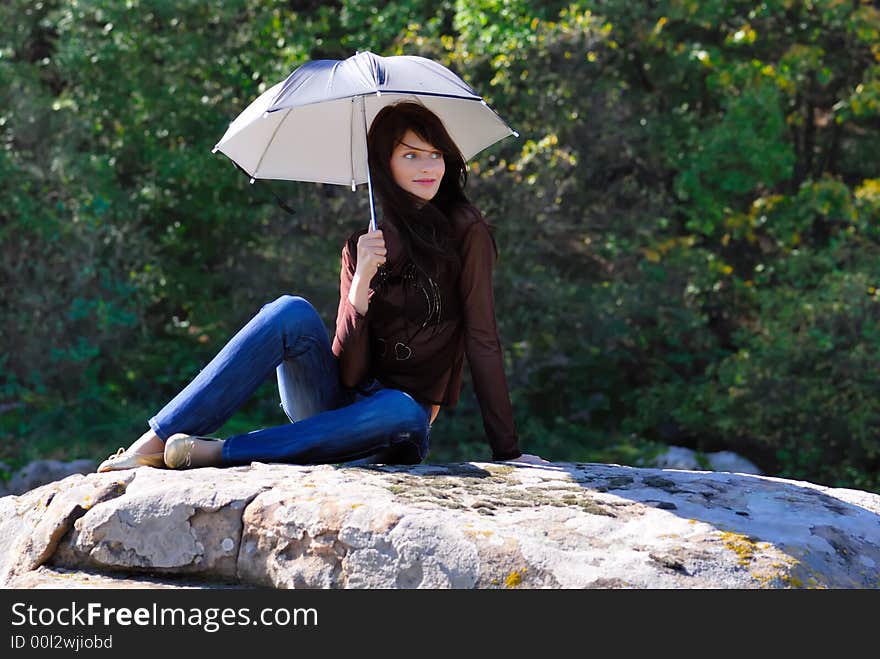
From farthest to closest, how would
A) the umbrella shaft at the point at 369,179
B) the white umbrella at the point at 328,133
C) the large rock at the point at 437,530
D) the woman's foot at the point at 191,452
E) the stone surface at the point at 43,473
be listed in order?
the stone surface at the point at 43,473 < the white umbrella at the point at 328,133 < the umbrella shaft at the point at 369,179 < the woman's foot at the point at 191,452 < the large rock at the point at 437,530

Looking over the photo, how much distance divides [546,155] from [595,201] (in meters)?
0.63

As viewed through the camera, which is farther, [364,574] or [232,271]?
[232,271]

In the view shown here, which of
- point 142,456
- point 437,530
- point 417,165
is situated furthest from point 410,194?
point 437,530

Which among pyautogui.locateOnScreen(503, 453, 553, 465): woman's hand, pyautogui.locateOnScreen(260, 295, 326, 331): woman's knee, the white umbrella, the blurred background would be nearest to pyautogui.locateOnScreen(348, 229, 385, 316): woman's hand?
pyautogui.locateOnScreen(260, 295, 326, 331): woman's knee

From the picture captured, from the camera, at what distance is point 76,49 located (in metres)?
8.42

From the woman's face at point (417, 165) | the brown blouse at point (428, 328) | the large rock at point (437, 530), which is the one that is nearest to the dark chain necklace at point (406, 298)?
the brown blouse at point (428, 328)

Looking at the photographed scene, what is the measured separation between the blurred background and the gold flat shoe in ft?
13.0

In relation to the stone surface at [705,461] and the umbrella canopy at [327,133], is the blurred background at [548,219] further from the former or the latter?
the umbrella canopy at [327,133]

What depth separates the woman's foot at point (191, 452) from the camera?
372cm

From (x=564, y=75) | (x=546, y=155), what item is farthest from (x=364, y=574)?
(x=564, y=75)

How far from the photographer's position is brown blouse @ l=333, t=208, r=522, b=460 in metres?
3.91

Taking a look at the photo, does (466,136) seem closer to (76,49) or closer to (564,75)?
(564,75)

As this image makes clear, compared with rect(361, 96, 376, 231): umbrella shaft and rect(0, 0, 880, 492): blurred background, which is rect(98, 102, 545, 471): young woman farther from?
rect(0, 0, 880, 492): blurred background
